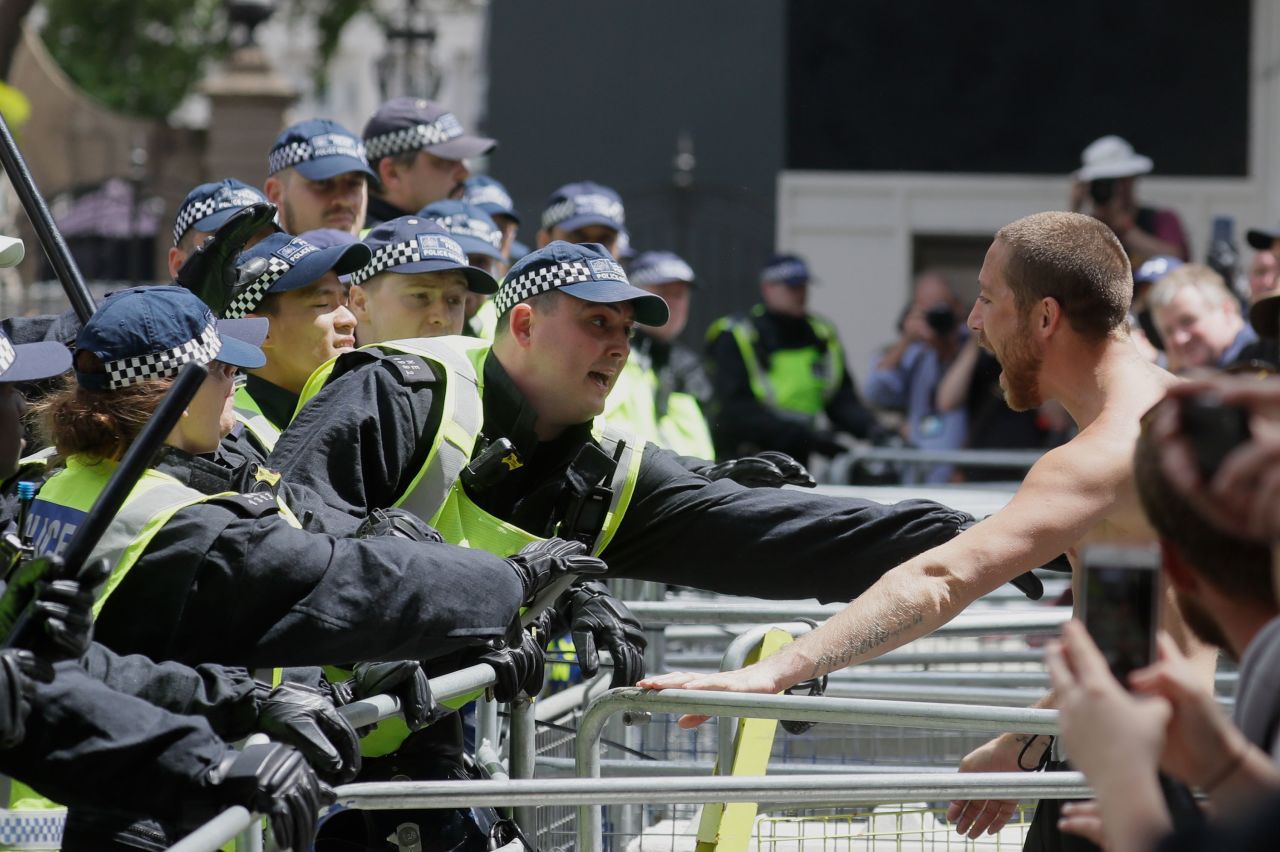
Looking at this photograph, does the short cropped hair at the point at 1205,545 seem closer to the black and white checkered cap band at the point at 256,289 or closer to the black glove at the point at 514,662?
the black glove at the point at 514,662

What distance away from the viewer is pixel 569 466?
15.1 feet

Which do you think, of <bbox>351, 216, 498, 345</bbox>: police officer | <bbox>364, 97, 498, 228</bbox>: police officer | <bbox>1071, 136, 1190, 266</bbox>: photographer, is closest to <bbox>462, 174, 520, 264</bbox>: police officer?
<bbox>364, 97, 498, 228</bbox>: police officer

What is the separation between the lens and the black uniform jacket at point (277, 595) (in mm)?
3293

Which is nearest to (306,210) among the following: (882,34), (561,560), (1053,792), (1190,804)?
(561,560)

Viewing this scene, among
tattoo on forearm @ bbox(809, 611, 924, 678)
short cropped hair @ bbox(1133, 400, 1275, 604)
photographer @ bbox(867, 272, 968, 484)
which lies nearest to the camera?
short cropped hair @ bbox(1133, 400, 1275, 604)

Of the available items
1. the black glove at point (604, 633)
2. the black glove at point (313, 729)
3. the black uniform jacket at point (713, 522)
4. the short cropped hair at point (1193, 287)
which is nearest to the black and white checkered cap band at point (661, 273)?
the short cropped hair at point (1193, 287)

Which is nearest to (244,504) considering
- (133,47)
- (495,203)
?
(495,203)

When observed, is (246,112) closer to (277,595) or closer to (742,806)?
(742,806)

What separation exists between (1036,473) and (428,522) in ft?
Result: 4.49

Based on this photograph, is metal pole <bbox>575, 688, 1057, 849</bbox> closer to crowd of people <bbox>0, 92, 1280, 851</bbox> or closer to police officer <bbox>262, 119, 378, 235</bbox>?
crowd of people <bbox>0, 92, 1280, 851</bbox>

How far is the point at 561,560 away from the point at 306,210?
2839mm

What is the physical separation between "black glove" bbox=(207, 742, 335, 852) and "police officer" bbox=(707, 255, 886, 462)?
794 centimetres

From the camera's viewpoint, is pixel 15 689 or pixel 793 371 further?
pixel 793 371

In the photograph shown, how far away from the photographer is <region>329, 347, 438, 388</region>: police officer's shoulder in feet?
14.3
